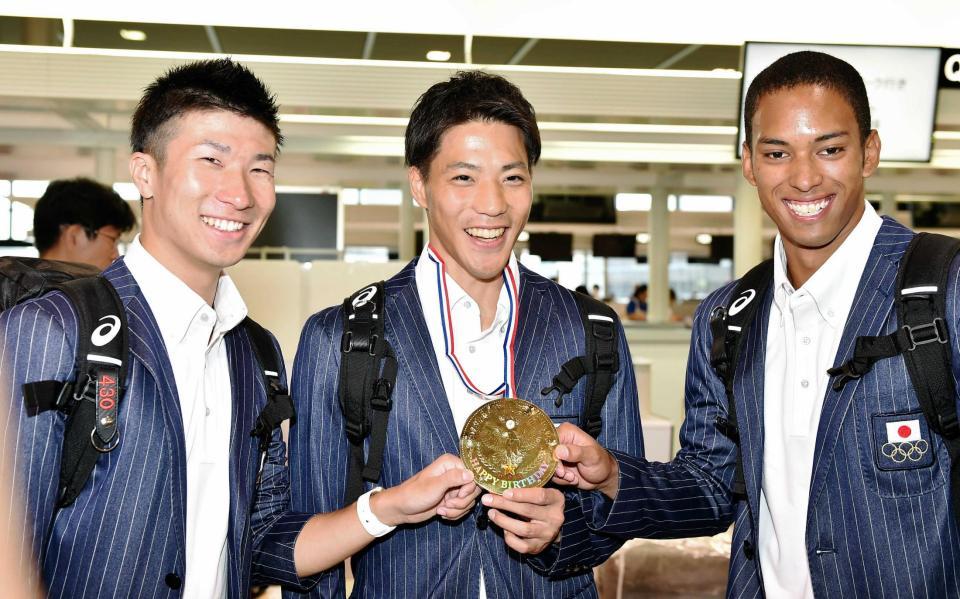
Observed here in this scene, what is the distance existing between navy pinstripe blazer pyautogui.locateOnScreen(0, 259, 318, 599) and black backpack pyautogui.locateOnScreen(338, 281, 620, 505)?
Answer: 0.94 ft

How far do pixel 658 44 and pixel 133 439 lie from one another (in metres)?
6.50

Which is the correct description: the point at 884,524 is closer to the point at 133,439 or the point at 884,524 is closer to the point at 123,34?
the point at 133,439

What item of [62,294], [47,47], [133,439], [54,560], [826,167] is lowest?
[54,560]

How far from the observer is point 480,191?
6.81 ft

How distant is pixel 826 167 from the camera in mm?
2094

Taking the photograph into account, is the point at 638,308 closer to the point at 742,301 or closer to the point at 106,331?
the point at 742,301

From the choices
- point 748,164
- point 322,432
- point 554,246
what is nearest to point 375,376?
point 322,432

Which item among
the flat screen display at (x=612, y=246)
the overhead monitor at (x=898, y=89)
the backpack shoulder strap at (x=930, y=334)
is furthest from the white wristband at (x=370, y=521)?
the flat screen display at (x=612, y=246)

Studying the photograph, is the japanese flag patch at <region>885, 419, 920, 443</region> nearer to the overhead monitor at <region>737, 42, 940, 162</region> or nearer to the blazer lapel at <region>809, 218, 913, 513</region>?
the blazer lapel at <region>809, 218, 913, 513</region>

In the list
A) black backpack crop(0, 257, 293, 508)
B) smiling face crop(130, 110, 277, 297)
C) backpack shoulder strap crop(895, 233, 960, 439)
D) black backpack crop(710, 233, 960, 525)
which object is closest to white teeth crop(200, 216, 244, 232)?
smiling face crop(130, 110, 277, 297)

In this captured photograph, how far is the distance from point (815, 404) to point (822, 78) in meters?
0.79

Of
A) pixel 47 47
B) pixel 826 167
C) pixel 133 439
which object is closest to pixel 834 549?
pixel 826 167

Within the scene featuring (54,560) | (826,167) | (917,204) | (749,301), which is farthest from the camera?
(917,204)

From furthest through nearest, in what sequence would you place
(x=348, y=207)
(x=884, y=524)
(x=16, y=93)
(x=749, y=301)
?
(x=348, y=207) < (x=16, y=93) < (x=749, y=301) < (x=884, y=524)
